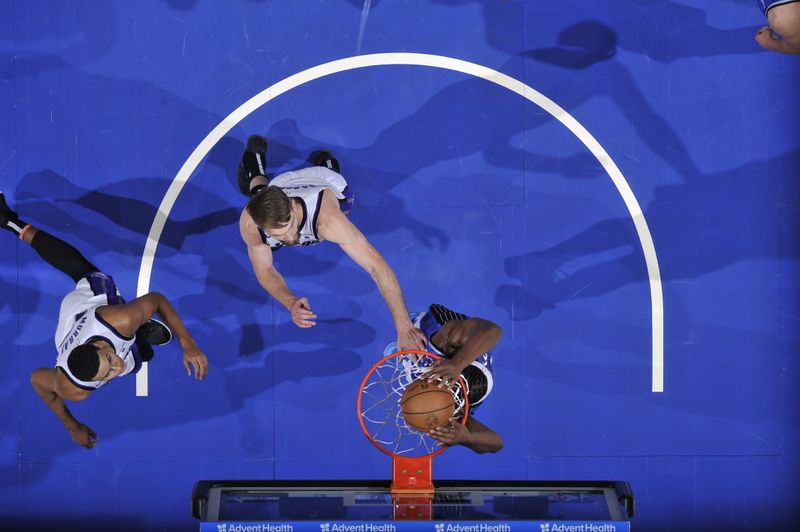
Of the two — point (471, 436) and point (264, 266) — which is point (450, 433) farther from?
point (264, 266)

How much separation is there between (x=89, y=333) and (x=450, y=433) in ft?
9.10

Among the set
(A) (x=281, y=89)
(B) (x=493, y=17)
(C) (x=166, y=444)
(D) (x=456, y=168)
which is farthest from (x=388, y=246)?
(C) (x=166, y=444)

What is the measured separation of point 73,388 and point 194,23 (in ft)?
10.4

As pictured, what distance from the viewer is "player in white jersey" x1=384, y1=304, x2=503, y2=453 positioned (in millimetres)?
5023

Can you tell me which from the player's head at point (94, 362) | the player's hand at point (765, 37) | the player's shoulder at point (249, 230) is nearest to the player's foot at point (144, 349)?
the player's head at point (94, 362)

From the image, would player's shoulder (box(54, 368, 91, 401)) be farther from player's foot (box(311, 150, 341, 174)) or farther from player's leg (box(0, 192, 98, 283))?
player's foot (box(311, 150, 341, 174))

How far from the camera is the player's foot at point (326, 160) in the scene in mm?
6309

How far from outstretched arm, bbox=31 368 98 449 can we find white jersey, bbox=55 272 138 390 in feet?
0.56

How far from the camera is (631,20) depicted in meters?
6.41

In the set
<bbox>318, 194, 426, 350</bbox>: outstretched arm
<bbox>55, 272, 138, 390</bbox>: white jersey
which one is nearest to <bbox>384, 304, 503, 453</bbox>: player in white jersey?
<bbox>318, 194, 426, 350</bbox>: outstretched arm

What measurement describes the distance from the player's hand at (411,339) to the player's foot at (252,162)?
184 cm

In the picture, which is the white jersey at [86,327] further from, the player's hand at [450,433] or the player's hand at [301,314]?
the player's hand at [450,433]

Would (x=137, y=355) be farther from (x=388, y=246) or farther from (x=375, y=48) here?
(x=375, y=48)

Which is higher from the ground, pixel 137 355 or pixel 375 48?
pixel 375 48
